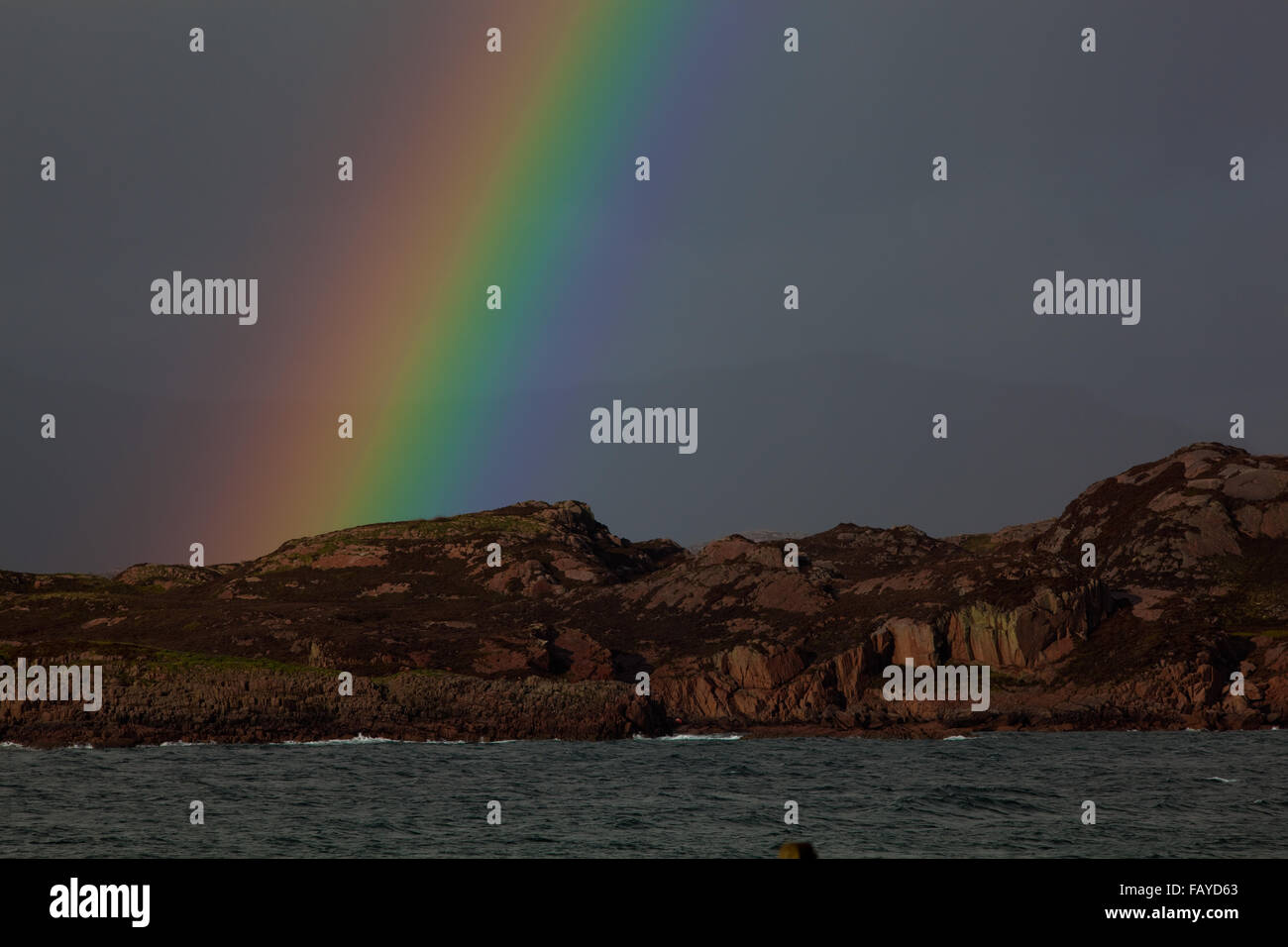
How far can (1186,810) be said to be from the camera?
288 feet

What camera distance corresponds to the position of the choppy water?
72.2 m

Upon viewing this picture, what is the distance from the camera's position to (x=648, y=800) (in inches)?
3782

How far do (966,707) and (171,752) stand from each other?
345ft

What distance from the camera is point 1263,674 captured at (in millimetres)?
187500

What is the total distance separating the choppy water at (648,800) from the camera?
7219 cm
